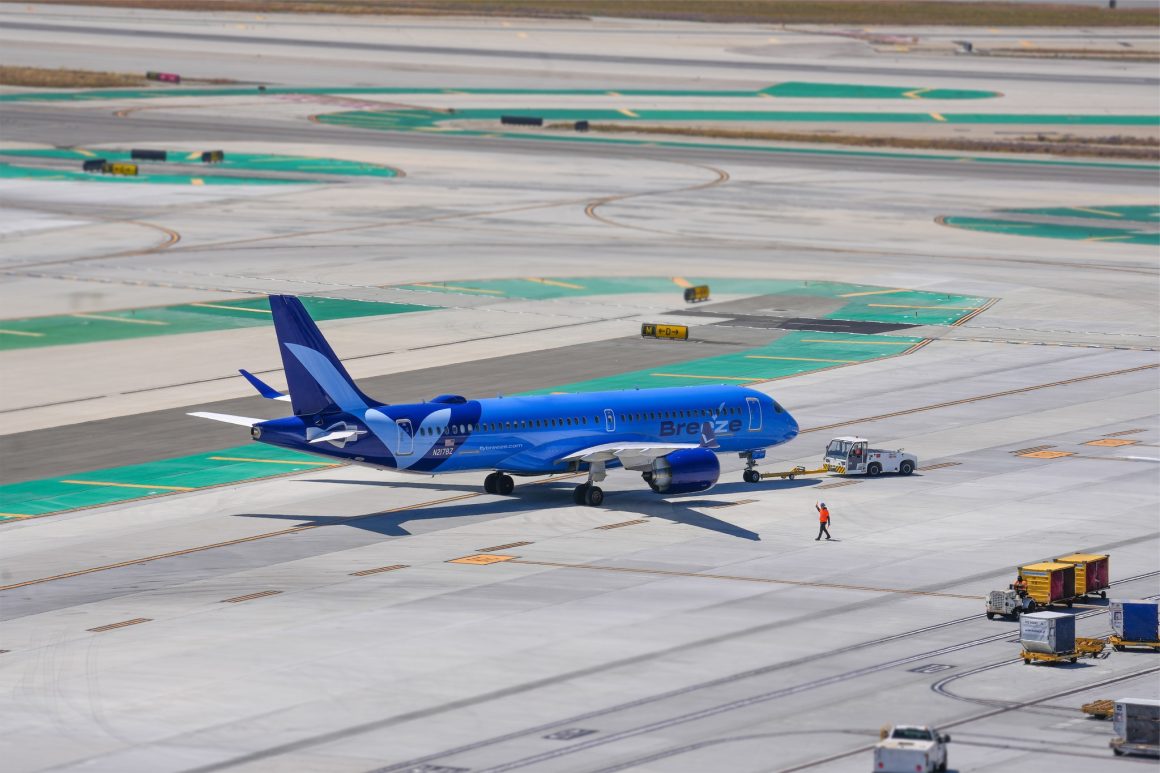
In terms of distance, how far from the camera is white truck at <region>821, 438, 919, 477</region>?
80.8m

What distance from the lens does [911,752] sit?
137ft

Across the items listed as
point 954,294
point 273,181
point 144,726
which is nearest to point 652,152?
point 273,181

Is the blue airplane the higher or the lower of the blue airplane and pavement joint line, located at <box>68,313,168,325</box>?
the lower

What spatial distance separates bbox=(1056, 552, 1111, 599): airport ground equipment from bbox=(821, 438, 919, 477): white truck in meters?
19.2

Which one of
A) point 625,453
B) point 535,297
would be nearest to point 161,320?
point 535,297

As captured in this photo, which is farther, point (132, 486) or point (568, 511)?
point (132, 486)

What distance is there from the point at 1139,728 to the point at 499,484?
3668 cm

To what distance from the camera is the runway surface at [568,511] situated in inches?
1928

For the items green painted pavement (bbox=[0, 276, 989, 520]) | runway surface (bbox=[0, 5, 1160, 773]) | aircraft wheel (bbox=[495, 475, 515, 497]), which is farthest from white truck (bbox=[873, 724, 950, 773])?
green painted pavement (bbox=[0, 276, 989, 520])

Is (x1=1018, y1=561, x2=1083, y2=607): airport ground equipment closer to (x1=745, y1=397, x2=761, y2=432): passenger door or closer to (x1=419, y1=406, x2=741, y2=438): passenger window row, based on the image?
(x1=419, y1=406, x2=741, y2=438): passenger window row

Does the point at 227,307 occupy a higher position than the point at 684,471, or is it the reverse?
the point at 227,307

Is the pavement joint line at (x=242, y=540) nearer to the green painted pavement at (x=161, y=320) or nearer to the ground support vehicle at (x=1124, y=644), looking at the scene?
the ground support vehicle at (x=1124, y=644)

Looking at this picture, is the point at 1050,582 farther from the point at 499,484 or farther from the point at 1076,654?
the point at 499,484

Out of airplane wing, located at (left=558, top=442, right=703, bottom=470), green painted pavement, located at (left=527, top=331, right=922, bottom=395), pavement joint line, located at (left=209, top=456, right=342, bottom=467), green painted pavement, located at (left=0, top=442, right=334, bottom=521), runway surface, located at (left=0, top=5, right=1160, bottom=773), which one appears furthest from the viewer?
green painted pavement, located at (left=527, top=331, right=922, bottom=395)
